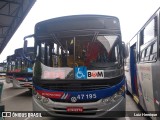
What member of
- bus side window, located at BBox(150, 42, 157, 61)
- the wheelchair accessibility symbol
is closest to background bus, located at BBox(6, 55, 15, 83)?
the wheelchair accessibility symbol

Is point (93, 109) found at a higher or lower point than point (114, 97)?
lower

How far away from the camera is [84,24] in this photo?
629cm

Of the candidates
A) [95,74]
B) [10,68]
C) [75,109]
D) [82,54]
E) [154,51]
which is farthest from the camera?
[10,68]

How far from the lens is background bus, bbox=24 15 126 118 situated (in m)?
5.78


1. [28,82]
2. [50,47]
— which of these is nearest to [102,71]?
[50,47]

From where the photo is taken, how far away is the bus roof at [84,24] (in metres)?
6.25

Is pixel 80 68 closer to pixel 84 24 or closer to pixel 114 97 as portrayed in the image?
pixel 114 97

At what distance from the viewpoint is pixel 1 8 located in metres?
18.4

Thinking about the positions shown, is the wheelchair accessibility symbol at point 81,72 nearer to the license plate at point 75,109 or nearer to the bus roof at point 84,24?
the license plate at point 75,109

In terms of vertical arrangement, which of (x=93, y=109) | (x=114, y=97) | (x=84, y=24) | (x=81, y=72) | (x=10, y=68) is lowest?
A: (x=93, y=109)

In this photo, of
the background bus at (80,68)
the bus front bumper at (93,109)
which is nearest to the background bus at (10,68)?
the background bus at (80,68)

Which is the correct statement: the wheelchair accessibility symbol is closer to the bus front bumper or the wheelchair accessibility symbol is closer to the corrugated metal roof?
the bus front bumper

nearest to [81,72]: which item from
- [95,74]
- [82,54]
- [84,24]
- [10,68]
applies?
[95,74]

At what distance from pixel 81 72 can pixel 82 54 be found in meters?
0.45
